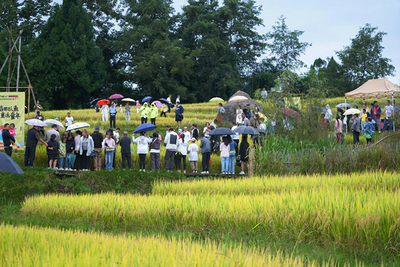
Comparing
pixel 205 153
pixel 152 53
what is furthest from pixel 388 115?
pixel 152 53

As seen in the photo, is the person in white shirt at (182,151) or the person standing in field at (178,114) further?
the person standing in field at (178,114)

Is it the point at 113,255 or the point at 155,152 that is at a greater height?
the point at 155,152

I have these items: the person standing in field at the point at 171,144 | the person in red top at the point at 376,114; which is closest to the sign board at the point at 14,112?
the person standing in field at the point at 171,144

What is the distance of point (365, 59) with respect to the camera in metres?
62.4

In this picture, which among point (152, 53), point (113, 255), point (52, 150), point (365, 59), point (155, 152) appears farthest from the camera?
point (365, 59)

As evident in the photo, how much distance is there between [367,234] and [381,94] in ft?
81.2

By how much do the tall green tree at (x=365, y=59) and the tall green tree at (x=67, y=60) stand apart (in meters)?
33.7

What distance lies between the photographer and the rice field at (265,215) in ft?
23.2

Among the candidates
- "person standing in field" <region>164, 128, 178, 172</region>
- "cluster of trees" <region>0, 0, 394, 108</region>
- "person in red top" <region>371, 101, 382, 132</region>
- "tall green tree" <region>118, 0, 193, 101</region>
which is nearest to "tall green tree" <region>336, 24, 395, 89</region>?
"cluster of trees" <region>0, 0, 394, 108</region>

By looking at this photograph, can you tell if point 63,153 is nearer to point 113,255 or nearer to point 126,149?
point 126,149

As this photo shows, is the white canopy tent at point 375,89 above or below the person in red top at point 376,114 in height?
above

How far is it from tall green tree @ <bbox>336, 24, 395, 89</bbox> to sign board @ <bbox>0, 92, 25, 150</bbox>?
168 feet

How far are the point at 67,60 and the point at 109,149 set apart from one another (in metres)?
30.3

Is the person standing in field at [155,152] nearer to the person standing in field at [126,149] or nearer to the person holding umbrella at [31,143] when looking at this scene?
the person standing in field at [126,149]
